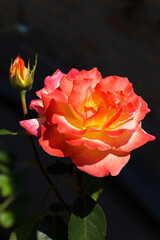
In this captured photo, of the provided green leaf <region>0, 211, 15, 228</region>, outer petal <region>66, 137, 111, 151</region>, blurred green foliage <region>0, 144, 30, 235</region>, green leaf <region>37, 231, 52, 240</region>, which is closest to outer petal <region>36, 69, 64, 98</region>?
outer petal <region>66, 137, 111, 151</region>

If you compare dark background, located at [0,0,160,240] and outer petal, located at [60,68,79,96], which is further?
dark background, located at [0,0,160,240]

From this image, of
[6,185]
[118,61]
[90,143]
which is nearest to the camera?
[90,143]

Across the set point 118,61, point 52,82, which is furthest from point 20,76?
point 118,61

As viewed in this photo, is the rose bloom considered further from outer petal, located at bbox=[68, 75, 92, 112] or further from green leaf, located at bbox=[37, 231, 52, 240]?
green leaf, located at bbox=[37, 231, 52, 240]

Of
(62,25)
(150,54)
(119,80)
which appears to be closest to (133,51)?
(150,54)

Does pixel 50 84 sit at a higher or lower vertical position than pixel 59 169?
higher

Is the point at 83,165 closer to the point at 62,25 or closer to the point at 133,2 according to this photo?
the point at 133,2

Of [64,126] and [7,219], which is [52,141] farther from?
[7,219]
